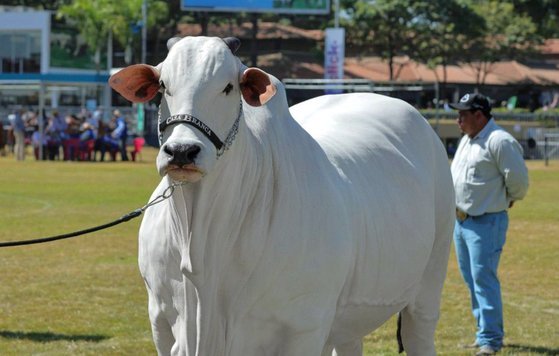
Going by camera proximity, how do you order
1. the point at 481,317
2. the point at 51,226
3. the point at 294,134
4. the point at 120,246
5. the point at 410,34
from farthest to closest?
1. the point at 410,34
2. the point at 51,226
3. the point at 120,246
4. the point at 481,317
5. the point at 294,134

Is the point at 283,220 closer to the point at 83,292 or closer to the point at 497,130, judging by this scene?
the point at 497,130

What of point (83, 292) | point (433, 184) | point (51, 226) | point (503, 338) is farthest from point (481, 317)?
point (51, 226)

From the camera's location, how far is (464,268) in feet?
35.6

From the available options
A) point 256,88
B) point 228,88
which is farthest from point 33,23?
point 228,88

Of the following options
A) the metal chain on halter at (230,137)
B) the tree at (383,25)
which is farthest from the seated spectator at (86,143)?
the metal chain on halter at (230,137)

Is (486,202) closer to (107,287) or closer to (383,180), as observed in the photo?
(383,180)

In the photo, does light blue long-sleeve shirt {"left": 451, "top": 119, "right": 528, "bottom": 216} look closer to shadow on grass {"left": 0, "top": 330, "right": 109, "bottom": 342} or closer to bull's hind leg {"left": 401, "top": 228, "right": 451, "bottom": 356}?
bull's hind leg {"left": 401, "top": 228, "right": 451, "bottom": 356}

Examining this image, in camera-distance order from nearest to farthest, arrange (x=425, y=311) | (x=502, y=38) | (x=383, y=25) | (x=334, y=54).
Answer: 1. (x=425, y=311)
2. (x=334, y=54)
3. (x=383, y=25)
4. (x=502, y=38)

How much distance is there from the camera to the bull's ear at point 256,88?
4969 mm

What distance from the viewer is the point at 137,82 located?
197 inches

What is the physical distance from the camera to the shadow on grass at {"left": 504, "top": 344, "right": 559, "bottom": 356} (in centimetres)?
1021

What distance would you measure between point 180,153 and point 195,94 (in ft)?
1.06

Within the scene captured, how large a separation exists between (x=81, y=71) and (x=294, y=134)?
75.5 m

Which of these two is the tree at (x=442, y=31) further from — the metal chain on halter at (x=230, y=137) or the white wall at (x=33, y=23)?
the metal chain on halter at (x=230, y=137)
